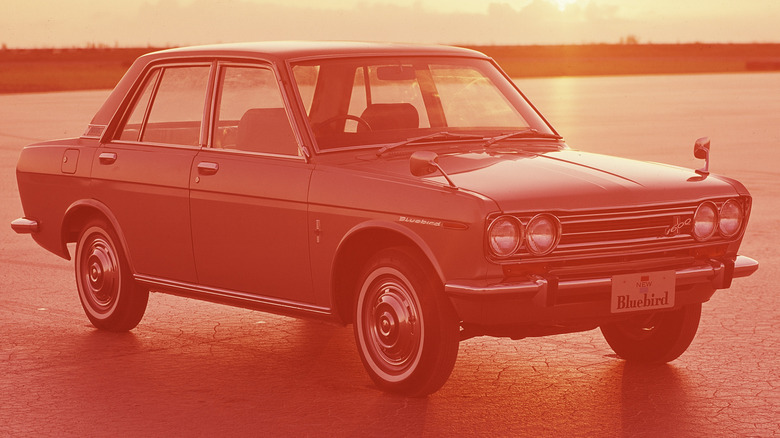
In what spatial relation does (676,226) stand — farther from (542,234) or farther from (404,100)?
(404,100)

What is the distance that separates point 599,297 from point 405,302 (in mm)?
919

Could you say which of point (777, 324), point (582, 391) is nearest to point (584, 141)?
point (777, 324)

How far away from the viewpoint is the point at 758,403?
6.57 metres

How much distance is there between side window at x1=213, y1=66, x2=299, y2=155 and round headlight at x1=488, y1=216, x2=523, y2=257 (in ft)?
4.89

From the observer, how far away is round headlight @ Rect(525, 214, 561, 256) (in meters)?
6.25

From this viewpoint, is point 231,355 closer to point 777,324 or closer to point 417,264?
point 417,264

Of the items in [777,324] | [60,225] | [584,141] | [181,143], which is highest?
[181,143]

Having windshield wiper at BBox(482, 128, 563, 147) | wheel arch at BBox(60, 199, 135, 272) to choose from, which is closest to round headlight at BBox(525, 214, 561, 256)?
windshield wiper at BBox(482, 128, 563, 147)

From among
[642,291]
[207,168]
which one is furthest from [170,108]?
[642,291]

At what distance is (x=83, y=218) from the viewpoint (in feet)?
28.8

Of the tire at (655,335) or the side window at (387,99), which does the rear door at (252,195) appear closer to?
the side window at (387,99)

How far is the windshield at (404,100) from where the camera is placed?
7.44m

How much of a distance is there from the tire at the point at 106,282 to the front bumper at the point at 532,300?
9.12 ft

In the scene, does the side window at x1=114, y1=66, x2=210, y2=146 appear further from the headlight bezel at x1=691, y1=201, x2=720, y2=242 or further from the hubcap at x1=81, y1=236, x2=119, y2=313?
the headlight bezel at x1=691, y1=201, x2=720, y2=242
